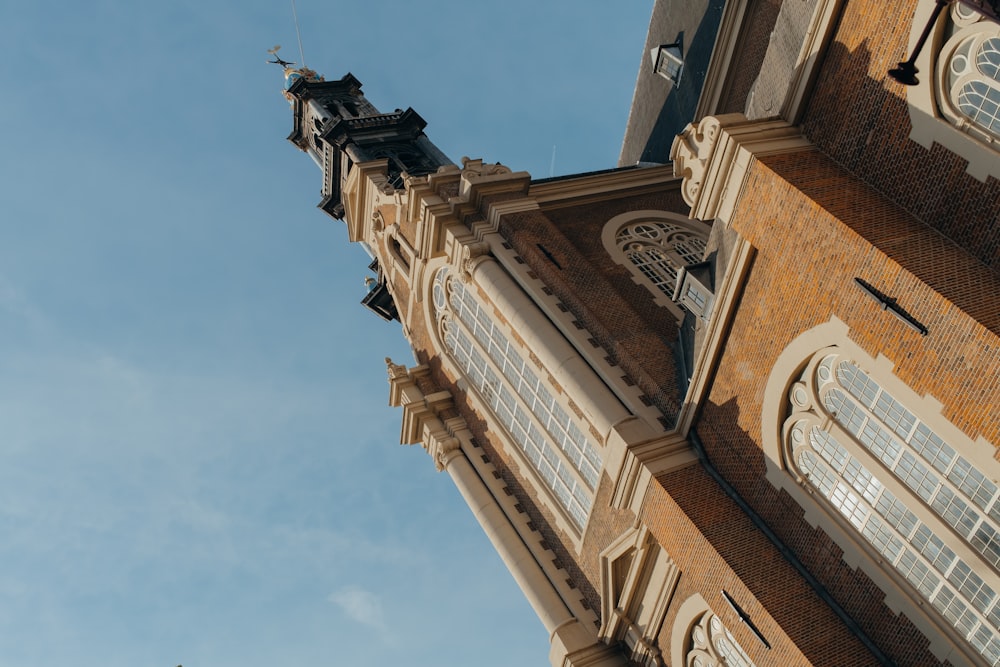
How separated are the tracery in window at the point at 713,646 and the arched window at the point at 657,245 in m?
8.13

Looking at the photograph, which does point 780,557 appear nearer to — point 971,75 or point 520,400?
point 971,75

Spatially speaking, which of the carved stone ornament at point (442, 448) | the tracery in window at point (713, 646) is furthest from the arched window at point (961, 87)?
the carved stone ornament at point (442, 448)

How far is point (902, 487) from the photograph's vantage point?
41.1 ft

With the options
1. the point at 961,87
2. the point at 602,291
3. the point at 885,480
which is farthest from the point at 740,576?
the point at 602,291

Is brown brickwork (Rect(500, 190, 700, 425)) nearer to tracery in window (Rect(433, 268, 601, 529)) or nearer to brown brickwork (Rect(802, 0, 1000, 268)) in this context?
tracery in window (Rect(433, 268, 601, 529))

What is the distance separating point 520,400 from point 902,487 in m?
11.3

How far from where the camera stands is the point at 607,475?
18625mm

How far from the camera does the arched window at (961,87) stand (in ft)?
35.8

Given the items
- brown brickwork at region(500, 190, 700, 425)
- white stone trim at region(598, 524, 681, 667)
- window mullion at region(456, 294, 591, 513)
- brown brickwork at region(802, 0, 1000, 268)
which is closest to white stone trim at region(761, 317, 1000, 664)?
brown brickwork at region(802, 0, 1000, 268)

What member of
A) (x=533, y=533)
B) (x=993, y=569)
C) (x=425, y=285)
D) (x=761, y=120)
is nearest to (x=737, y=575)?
(x=993, y=569)

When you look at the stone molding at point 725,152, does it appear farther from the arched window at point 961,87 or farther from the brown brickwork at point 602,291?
the brown brickwork at point 602,291

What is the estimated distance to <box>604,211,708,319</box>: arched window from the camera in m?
23.0

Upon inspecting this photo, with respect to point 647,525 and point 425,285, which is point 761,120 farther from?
point 425,285

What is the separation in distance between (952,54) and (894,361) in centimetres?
398
